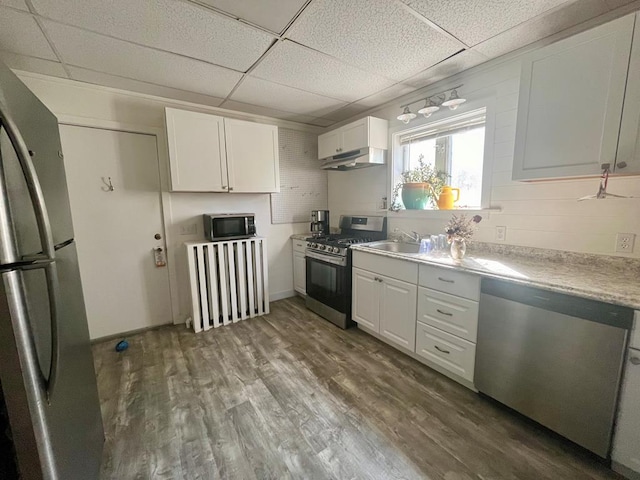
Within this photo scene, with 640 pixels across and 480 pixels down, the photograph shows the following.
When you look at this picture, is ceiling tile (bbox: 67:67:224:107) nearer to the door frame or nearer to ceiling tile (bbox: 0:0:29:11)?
the door frame

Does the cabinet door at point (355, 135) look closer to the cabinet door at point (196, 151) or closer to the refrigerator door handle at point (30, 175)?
the cabinet door at point (196, 151)

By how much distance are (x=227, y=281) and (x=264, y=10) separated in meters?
2.47

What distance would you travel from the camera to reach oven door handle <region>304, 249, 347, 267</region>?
2747 millimetres

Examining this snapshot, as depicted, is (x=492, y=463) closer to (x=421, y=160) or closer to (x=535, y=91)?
(x=535, y=91)

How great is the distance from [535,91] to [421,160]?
122 cm

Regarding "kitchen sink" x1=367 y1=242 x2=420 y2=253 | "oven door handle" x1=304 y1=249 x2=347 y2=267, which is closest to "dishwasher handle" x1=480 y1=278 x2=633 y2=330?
"kitchen sink" x1=367 y1=242 x2=420 y2=253

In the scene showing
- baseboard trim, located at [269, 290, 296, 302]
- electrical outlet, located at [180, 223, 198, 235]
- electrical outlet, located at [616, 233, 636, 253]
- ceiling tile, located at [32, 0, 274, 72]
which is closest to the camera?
ceiling tile, located at [32, 0, 274, 72]

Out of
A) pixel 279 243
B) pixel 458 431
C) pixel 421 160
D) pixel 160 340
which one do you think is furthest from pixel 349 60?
pixel 160 340

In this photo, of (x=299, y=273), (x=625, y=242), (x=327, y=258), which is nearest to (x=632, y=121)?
(x=625, y=242)

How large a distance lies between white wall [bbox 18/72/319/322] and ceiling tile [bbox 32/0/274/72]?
105 cm

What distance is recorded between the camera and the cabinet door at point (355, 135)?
2.86m

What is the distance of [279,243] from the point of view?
370cm

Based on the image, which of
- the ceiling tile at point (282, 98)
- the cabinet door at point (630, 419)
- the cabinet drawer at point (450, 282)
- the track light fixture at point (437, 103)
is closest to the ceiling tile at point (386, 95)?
the track light fixture at point (437, 103)

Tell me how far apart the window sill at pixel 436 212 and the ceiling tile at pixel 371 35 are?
1248mm
